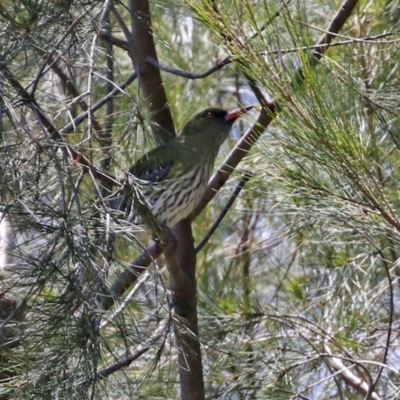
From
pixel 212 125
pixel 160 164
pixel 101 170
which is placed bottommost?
pixel 101 170

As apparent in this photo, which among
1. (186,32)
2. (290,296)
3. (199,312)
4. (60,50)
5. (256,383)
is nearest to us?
(60,50)

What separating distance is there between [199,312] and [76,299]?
1.57m

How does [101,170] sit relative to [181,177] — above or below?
below

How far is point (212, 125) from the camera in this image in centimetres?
368

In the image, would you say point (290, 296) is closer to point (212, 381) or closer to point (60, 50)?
point (212, 381)

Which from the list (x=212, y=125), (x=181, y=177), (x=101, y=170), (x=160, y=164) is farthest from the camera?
(x=212, y=125)

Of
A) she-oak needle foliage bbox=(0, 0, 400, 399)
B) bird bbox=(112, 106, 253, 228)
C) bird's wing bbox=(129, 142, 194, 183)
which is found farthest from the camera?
bird bbox=(112, 106, 253, 228)

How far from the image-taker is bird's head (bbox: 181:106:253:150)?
3639 millimetres

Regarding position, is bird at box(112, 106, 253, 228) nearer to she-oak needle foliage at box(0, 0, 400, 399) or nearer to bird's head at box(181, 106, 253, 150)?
bird's head at box(181, 106, 253, 150)

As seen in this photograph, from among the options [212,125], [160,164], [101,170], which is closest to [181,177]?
[160,164]

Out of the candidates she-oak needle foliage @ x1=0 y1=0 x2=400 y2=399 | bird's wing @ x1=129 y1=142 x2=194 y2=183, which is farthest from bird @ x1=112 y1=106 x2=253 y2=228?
she-oak needle foliage @ x1=0 y1=0 x2=400 y2=399

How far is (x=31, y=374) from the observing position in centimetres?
205

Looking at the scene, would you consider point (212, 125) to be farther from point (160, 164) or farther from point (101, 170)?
point (101, 170)

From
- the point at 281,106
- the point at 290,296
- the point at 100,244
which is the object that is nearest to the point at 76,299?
the point at 100,244
